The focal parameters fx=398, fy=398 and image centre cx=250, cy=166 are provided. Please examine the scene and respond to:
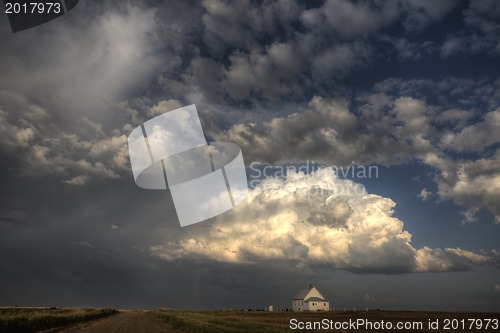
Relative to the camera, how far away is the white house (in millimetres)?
123938

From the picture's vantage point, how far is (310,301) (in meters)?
124

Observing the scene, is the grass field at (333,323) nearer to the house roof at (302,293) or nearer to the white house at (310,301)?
the white house at (310,301)

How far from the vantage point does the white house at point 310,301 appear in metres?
124

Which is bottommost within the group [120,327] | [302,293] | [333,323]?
[333,323]

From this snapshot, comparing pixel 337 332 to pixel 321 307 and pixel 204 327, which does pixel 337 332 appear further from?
pixel 321 307

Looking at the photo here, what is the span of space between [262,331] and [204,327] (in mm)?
6086

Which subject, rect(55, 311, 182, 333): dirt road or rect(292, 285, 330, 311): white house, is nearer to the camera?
rect(55, 311, 182, 333): dirt road

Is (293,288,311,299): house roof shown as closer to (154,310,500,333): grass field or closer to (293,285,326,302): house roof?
(293,285,326,302): house roof

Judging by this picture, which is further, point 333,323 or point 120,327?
point 333,323

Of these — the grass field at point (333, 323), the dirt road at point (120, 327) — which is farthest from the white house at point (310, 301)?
the dirt road at point (120, 327)

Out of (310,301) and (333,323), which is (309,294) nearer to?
(310,301)

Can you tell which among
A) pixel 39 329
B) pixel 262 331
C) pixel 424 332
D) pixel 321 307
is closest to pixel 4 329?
pixel 39 329

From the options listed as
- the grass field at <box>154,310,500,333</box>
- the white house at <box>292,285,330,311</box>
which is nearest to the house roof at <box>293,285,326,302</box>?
the white house at <box>292,285,330,311</box>

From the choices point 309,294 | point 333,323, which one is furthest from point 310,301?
point 333,323
